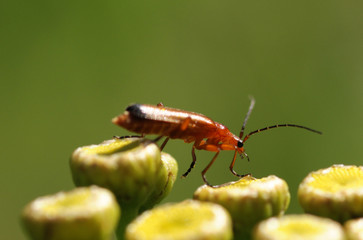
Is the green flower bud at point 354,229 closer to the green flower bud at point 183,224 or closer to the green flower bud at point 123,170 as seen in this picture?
the green flower bud at point 183,224

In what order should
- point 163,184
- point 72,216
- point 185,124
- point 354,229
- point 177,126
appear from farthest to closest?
point 185,124 < point 177,126 < point 163,184 < point 354,229 < point 72,216

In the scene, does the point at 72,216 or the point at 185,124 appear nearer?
the point at 72,216

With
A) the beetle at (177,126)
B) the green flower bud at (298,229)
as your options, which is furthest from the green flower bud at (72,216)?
the beetle at (177,126)

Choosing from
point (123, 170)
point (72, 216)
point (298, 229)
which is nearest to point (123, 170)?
point (123, 170)

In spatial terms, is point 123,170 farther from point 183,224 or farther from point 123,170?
point 183,224

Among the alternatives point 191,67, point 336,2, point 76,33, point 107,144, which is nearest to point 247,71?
point 191,67

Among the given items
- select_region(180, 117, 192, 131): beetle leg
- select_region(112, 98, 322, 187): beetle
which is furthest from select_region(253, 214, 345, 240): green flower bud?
select_region(180, 117, 192, 131): beetle leg
